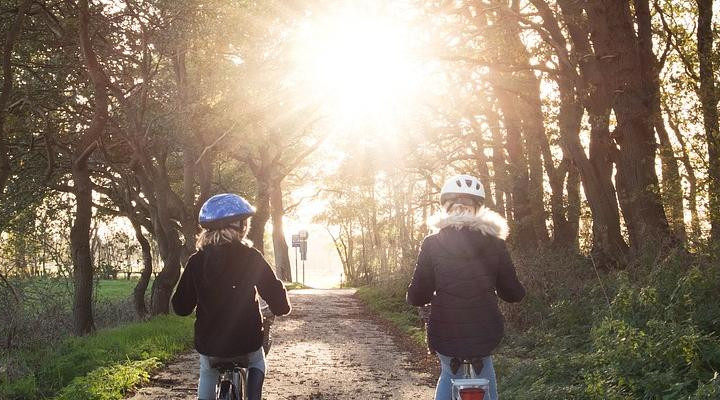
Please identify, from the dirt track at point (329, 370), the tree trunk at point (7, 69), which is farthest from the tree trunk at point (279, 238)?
the tree trunk at point (7, 69)

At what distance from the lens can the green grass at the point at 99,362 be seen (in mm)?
8961

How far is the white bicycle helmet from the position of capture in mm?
4910

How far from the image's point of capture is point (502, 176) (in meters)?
22.4

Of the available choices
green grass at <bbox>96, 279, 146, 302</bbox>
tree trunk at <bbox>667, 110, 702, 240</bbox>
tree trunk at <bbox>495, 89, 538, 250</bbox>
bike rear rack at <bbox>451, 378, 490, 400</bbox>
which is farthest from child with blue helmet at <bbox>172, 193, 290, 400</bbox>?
tree trunk at <bbox>495, 89, 538, 250</bbox>

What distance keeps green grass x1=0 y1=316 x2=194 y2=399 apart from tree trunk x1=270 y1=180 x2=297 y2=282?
32.9 metres

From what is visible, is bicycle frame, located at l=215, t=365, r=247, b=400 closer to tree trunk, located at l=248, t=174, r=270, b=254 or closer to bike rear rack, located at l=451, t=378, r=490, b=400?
bike rear rack, located at l=451, t=378, r=490, b=400

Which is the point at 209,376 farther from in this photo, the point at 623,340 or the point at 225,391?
the point at 623,340

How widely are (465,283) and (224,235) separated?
160 centimetres

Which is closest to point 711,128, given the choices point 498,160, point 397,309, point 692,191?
point 692,191

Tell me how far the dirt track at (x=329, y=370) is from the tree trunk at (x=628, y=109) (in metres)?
5.67

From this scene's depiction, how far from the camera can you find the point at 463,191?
4.91 metres

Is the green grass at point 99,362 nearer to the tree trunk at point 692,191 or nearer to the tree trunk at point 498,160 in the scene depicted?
the tree trunk at point 692,191

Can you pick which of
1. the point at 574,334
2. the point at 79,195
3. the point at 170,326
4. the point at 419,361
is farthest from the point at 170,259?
the point at 574,334

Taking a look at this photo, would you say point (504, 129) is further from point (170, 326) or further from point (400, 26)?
point (170, 326)
